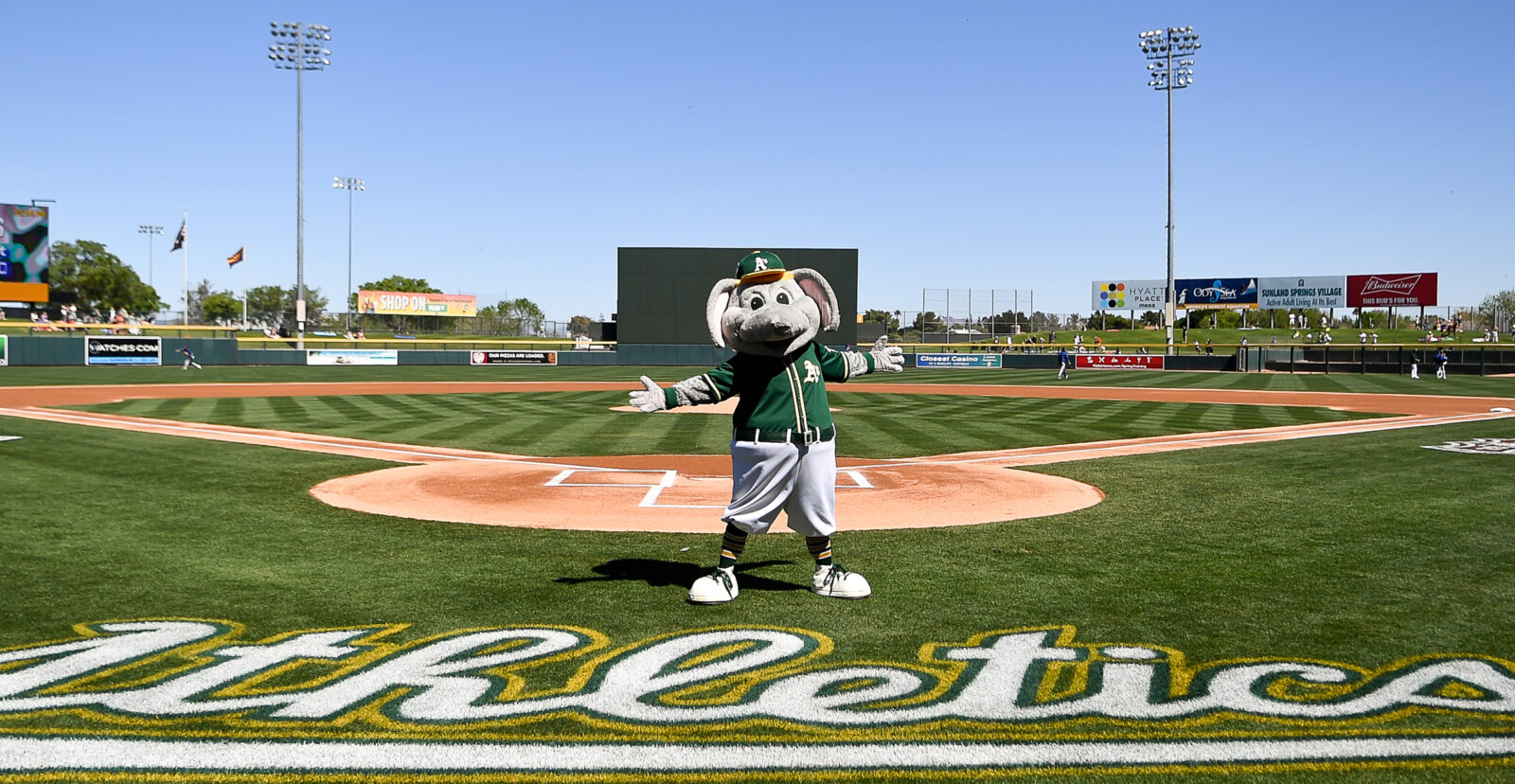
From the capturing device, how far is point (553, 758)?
3.46 metres

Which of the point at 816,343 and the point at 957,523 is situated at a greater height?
the point at 816,343

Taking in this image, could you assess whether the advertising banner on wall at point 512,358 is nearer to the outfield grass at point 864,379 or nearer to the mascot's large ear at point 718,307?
the outfield grass at point 864,379

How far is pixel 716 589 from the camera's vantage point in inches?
219

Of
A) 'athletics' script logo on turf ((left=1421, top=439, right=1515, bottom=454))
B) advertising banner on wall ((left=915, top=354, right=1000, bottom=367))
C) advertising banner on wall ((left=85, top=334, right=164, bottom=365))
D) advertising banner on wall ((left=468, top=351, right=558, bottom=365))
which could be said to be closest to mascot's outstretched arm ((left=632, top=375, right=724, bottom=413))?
'athletics' script logo on turf ((left=1421, top=439, right=1515, bottom=454))

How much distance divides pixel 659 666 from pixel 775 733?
885mm

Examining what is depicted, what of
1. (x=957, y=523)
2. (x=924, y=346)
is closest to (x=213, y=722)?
(x=957, y=523)

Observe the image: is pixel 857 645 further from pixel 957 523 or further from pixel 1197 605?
pixel 957 523

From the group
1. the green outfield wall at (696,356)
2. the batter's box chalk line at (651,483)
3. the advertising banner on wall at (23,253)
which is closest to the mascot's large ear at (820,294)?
the batter's box chalk line at (651,483)

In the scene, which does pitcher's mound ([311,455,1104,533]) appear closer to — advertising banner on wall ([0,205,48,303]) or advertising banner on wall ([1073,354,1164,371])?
advertising banner on wall ([1073,354,1164,371])

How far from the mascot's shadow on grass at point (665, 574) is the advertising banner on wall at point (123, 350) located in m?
45.2

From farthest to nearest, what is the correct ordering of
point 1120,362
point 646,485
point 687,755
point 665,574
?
point 1120,362 < point 646,485 < point 665,574 < point 687,755

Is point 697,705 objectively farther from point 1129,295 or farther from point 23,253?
point 1129,295

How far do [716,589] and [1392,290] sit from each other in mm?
78205

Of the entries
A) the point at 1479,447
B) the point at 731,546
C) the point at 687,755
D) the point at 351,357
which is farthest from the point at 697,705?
the point at 351,357
